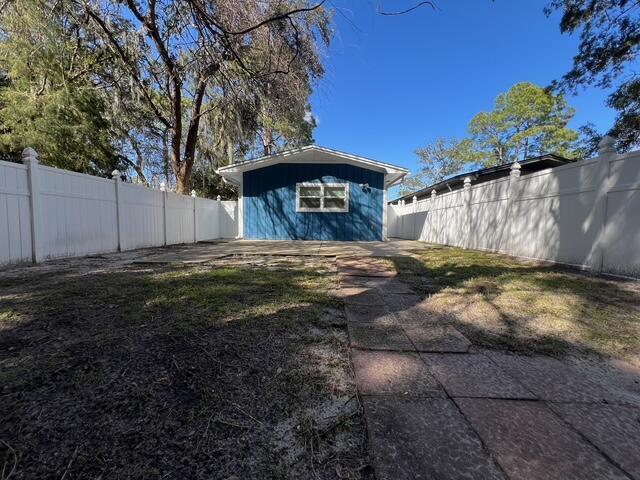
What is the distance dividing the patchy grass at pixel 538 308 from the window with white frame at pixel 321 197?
A: 612 centimetres

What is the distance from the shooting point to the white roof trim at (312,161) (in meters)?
9.76

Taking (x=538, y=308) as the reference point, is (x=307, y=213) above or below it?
above

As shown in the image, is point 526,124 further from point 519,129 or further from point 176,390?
point 176,390

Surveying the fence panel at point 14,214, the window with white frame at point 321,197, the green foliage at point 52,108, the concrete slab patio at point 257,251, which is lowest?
the concrete slab patio at point 257,251

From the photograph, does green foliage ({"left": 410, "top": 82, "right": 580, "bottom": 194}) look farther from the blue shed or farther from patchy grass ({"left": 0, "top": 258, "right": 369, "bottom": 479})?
patchy grass ({"left": 0, "top": 258, "right": 369, "bottom": 479})

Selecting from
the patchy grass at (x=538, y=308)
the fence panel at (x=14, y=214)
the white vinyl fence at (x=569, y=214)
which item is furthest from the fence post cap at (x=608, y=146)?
the fence panel at (x=14, y=214)

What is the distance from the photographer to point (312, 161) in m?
10.3

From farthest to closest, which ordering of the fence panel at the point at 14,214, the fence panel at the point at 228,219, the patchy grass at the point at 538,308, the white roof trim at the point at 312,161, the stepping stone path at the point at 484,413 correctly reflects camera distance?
the fence panel at the point at 228,219 < the white roof trim at the point at 312,161 < the fence panel at the point at 14,214 < the patchy grass at the point at 538,308 < the stepping stone path at the point at 484,413

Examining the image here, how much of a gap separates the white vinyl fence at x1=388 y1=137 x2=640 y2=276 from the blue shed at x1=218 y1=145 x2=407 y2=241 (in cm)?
316

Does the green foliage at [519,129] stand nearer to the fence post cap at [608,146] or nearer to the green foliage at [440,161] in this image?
the green foliage at [440,161]

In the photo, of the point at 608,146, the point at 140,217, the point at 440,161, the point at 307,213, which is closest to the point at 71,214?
the point at 140,217

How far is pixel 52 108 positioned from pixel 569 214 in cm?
1327

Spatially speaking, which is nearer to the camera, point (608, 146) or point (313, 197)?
point (608, 146)

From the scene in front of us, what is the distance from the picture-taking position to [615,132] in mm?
9398
